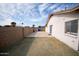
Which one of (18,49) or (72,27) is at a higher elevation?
(72,27)

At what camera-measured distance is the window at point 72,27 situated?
3.40 metres

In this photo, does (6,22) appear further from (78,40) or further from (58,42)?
(78,40)

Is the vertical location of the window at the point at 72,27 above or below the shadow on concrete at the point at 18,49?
above

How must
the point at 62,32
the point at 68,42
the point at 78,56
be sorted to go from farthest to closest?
the point at 62,32
the point at 68,42
the point at 78,56

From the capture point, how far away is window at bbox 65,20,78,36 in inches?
134

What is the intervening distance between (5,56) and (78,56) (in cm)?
195

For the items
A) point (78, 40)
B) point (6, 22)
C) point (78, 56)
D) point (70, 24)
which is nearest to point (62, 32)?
point (70, 24)

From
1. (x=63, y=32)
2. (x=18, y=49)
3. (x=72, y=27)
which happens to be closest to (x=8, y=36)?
(x=18, y=49)

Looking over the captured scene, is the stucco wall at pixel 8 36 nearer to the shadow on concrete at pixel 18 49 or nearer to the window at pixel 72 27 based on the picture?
the shadow on concrete at pixel 18 49

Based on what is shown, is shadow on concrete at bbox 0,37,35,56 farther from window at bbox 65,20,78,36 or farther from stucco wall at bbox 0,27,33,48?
window at bbox 65,20,78,36

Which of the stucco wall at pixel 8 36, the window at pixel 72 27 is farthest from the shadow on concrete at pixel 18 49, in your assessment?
the window at pixel 72 27

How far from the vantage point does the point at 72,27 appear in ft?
11.9

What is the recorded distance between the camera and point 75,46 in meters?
3.34

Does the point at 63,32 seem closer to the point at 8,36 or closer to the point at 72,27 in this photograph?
the point at 72,27
